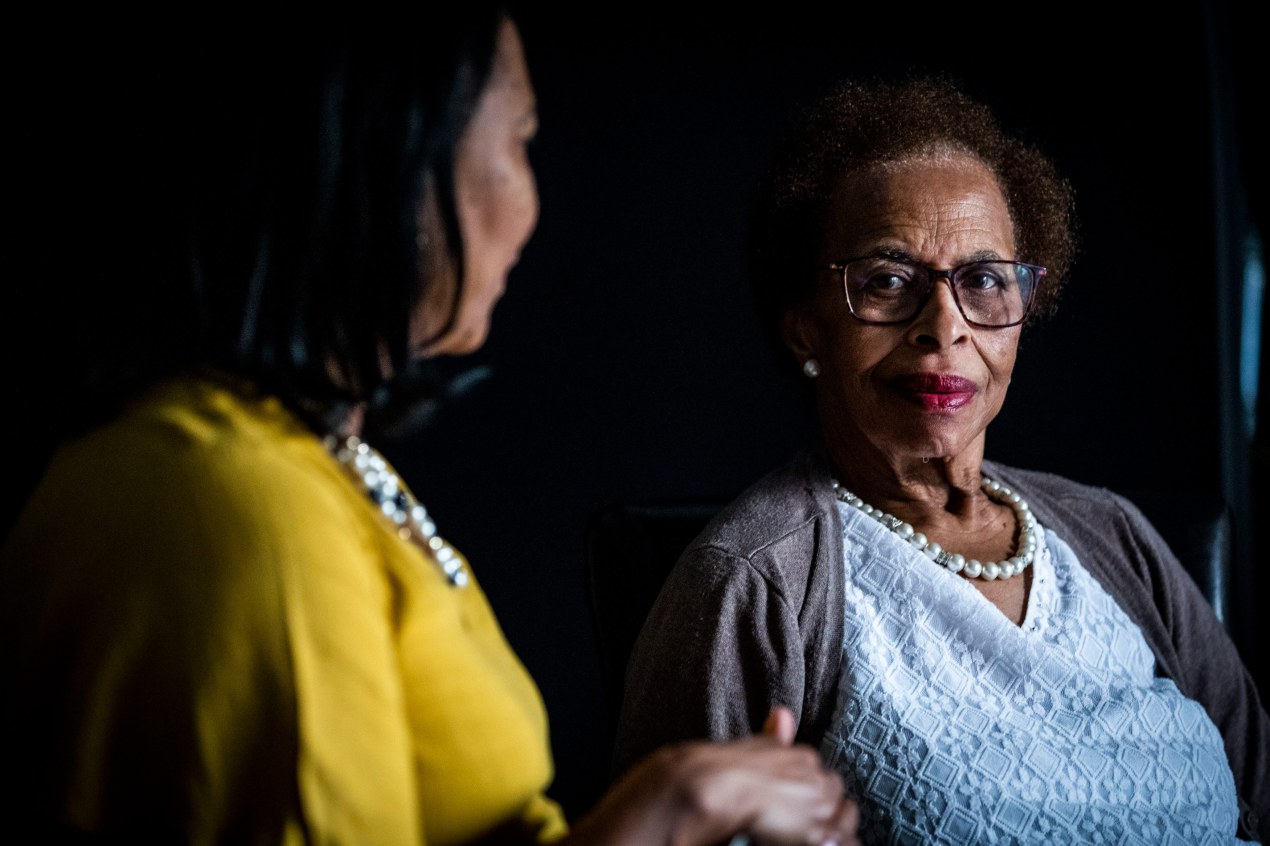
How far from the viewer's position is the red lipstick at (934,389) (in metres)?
1.42

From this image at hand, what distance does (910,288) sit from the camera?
4.72 ft

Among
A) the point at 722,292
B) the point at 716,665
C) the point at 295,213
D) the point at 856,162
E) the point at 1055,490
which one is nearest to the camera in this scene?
the point at 295,213

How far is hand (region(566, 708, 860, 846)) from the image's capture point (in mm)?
821

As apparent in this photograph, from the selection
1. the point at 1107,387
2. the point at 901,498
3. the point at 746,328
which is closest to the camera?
the point at 901,498

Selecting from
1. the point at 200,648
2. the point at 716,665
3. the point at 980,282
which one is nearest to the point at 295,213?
the point at 200,648

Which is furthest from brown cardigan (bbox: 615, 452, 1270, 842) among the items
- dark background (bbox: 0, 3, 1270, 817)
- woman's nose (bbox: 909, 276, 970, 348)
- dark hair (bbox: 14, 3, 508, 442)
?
dark hair (bbox: 14, 3, 508, 442)

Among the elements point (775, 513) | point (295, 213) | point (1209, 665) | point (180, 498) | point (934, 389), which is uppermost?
point (295, 213)

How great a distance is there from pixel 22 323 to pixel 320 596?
54cm

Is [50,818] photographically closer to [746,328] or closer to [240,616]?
[240,616]

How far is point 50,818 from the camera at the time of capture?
2.36ft

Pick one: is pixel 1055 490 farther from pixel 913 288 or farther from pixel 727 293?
pixel 727 293

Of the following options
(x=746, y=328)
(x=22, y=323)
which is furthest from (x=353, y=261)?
(x=746, y=328)

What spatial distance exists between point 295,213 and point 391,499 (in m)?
0.24

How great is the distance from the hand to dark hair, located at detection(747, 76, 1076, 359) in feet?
2.63
